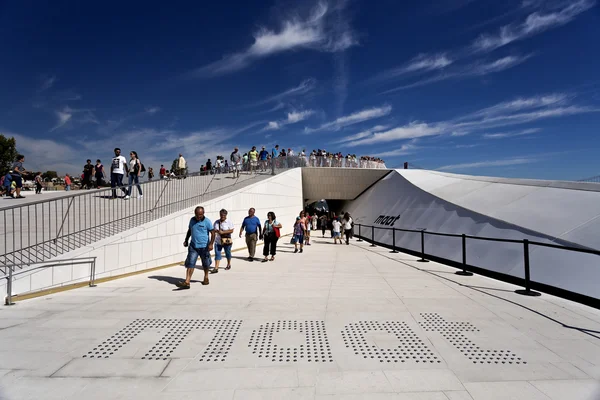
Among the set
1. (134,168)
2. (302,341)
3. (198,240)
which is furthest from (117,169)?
(302,341)

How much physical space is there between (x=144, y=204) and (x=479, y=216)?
12360 millimetres

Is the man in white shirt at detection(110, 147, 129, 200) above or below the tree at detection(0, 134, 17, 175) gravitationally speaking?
below

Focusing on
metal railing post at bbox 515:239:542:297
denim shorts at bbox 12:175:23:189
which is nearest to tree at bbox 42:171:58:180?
denim shorts at bbox 12:175:23:189

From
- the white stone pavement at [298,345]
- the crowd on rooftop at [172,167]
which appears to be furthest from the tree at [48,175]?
the white stone pavement at [298,345]

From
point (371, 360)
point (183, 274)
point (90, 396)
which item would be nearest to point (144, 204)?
point (183, 274)

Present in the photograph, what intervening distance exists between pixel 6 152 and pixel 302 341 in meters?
61.2

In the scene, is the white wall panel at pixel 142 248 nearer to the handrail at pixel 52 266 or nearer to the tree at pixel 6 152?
the handrail at pixel 52 266

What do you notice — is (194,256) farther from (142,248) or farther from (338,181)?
(338,181)

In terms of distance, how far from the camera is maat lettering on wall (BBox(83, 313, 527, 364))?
10.5 ft

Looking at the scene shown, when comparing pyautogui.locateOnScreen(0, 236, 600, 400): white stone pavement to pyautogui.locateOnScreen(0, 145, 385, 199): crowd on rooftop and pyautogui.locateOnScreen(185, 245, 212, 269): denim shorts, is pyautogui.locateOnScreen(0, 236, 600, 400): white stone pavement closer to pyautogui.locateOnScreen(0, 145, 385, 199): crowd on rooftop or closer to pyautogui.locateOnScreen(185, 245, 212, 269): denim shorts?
pyautogui.locateOnScreen(185, 245, 212, 269): denim shorts

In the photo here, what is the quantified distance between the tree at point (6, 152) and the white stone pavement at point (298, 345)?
56051 mm

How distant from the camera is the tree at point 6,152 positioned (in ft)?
149

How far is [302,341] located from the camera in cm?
358

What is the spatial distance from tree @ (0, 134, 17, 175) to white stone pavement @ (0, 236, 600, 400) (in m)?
56.1
